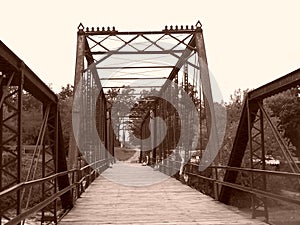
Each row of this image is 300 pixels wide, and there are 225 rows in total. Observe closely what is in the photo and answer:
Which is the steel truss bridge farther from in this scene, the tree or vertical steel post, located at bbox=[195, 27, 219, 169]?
the tree

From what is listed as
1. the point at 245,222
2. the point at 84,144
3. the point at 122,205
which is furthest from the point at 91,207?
the point at 84,144

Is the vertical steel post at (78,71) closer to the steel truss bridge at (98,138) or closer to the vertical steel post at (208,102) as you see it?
the steel truss bridge at (98,138)

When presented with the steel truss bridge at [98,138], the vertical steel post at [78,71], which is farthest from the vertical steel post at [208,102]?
the vertical steel post at [78,71]

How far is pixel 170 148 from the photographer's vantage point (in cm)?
2630

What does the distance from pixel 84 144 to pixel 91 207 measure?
23.8ft

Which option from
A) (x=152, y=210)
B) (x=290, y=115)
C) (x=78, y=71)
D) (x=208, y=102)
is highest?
(x=290, y=115)

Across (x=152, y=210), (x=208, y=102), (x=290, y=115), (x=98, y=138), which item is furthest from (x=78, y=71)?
(x=290, y=115)

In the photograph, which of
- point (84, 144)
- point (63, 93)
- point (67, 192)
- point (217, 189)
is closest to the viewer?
point (67, 192)

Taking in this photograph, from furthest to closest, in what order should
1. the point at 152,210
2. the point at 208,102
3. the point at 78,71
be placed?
the point at 78,71, the point at 208,102, the point at 152,210

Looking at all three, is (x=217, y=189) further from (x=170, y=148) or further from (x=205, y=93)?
(x=170, y=148)

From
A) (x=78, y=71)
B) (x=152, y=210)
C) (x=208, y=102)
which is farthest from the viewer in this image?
(x=78, y=71)

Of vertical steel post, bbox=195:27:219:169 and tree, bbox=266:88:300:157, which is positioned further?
tree, bbox=266:88:300:157

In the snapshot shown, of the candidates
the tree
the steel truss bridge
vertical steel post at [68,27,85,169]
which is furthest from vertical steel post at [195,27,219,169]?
the tree

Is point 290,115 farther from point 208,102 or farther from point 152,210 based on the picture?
point 152,210
